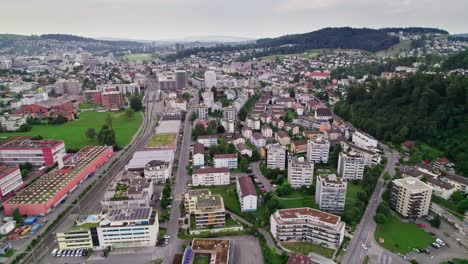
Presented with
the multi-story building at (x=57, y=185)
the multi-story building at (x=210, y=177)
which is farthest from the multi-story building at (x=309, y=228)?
the multi-story building at (x=57, y=185)

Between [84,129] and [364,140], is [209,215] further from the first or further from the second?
[84,129]

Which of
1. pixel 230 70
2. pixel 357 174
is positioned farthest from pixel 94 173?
pixel 230 70

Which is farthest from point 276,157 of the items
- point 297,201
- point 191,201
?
point 191,201

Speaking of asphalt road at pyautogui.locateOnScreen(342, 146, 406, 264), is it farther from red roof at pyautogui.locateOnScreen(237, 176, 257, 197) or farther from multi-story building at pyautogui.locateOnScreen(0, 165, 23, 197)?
multi-story building at pyautogui.locateOnScreen(0, 165, 23, 197)

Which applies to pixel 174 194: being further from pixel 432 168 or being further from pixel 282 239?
pixel 432 168

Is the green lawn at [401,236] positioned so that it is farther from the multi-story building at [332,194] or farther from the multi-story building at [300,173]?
the multi-story building at [300,173]

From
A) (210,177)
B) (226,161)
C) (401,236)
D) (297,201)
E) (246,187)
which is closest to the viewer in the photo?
(401,236)


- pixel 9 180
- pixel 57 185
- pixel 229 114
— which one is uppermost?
pixel 229 114

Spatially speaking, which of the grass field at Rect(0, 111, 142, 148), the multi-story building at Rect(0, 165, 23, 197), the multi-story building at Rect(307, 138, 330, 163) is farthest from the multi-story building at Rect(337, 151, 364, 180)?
the multi-story building at Rect(0, 165, 23, 197)
